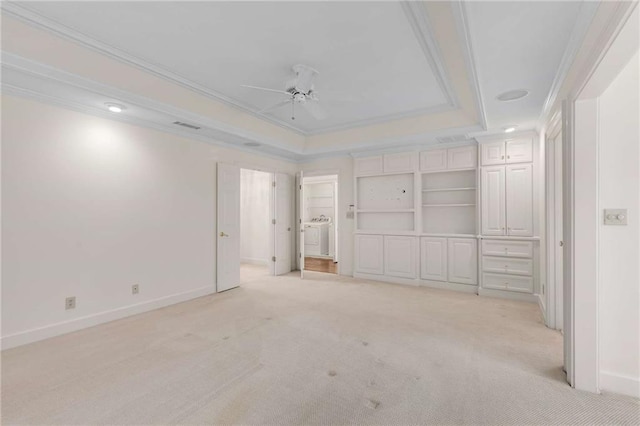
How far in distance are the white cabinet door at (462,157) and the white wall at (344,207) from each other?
1.85 metres

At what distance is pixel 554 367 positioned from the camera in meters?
2.44

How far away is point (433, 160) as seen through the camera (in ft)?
16.8

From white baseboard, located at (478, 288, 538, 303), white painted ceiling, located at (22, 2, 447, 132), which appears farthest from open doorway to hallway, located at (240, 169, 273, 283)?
white baseboard, located at (478, 288, 538, 303)

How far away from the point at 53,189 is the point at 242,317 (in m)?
2.46

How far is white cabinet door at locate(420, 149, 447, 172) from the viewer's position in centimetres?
504

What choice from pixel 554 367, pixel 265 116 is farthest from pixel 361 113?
pixel 554 367

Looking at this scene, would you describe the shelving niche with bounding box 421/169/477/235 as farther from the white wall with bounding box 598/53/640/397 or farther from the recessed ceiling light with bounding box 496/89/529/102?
the white wall with bounding box 598/53/640/397

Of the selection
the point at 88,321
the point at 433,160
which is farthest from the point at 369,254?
the point at 88,321

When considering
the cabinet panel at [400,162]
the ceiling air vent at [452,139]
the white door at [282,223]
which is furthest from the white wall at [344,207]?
the ceiling air vent at [452,139]

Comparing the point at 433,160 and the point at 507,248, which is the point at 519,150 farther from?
the point at 507,248

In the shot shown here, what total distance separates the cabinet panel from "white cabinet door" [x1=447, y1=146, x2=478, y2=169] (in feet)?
1.97

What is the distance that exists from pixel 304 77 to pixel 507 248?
3.86 meters

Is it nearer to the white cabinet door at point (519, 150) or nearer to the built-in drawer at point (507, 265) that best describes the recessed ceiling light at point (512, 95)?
the white cabinet door at point (519, 150)

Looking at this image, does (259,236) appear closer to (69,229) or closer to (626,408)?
(69,229)
